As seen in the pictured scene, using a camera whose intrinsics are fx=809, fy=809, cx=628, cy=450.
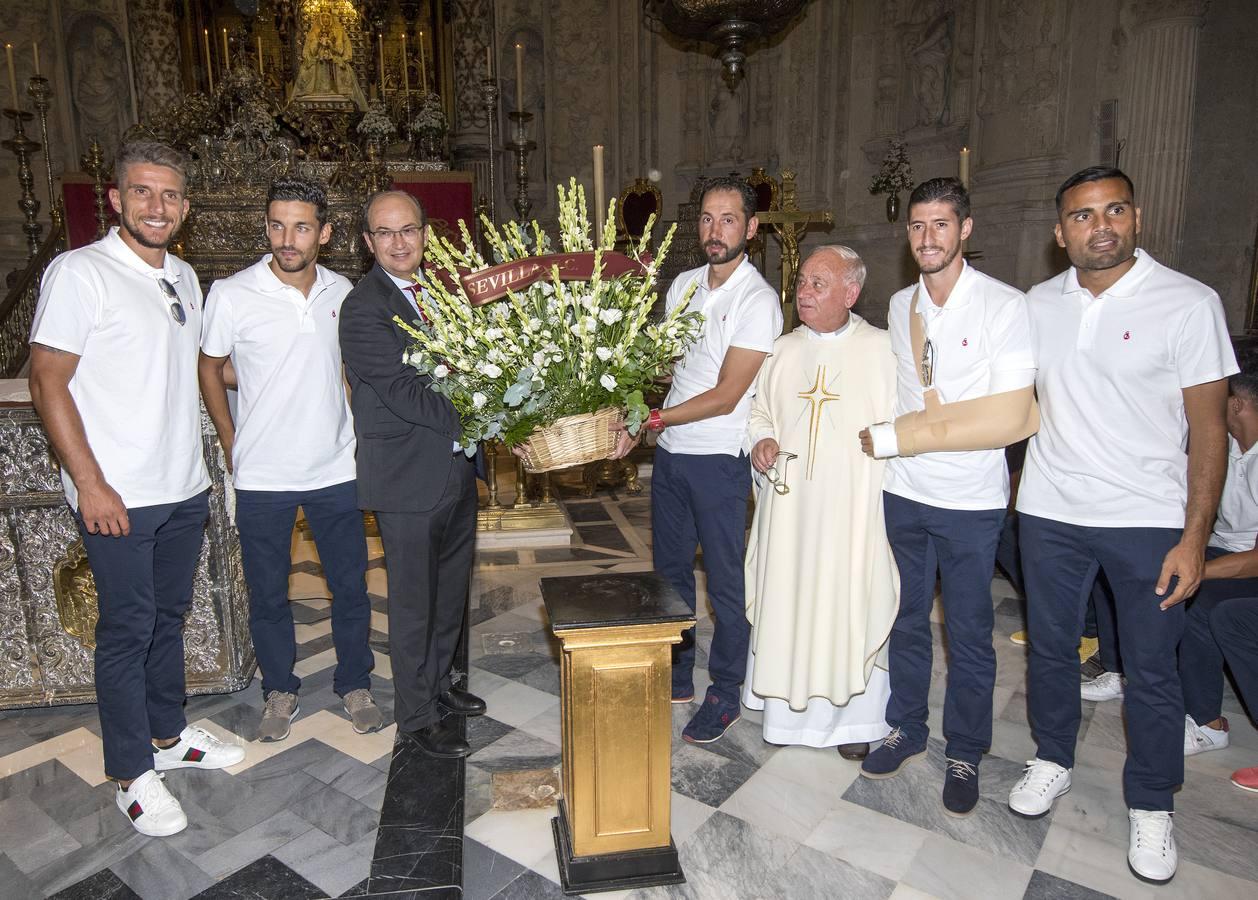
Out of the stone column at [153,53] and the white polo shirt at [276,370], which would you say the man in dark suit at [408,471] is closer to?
the white polo shirt at [276,370]

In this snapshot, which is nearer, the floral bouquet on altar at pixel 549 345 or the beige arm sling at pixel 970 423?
the floral bouquet on altar at pixel 549 345

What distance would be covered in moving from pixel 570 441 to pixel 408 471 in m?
0.86

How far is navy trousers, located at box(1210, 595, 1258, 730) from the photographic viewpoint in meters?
2.80

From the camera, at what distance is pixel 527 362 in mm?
2209

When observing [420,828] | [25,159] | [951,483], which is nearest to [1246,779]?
[951,483]

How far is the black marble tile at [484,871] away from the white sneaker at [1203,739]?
8.25 feet

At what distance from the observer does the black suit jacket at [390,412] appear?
2.63 metres

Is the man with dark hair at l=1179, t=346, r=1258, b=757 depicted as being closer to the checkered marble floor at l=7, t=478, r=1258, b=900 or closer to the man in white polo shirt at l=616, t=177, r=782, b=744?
the checkered marble floor at l=7, t=478, r=1258, b=900

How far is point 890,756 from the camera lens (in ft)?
9.57

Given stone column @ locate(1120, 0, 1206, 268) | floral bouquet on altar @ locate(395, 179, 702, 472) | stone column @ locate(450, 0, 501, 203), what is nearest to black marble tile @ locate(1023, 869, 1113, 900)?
floral bouquet on altar @ locate(395, 179, 702, 472)

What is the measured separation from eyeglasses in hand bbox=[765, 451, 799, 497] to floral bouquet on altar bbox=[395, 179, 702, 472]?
2.48ft

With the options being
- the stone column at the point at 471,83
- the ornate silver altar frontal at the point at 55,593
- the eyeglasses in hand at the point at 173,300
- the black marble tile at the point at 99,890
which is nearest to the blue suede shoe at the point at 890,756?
the black marble tile at the point at 99,890

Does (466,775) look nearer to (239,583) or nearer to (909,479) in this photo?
(239,583)

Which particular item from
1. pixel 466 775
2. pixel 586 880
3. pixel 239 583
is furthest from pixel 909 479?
pixel 239 583
